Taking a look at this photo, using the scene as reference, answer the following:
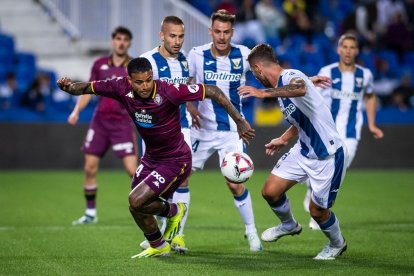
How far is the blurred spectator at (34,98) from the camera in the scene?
17766mm

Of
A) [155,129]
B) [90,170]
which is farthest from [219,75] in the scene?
[90,170]

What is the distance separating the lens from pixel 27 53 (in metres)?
19.6

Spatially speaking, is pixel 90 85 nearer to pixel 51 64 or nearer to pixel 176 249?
pixel 176 249

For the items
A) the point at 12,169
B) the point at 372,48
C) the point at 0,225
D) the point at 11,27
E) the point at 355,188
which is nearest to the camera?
the point at 0,225

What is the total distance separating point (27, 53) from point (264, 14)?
19.1ft

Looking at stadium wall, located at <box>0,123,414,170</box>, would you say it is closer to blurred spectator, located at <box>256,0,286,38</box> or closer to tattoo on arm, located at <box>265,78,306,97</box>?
blurred spectator, located at <box>256,0,286,38</box>

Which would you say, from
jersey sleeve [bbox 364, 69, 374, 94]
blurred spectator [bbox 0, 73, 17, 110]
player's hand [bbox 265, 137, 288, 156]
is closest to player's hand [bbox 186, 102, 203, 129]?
player's hand [bbox 265, 137, 288, 156]

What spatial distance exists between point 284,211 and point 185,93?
1.70m

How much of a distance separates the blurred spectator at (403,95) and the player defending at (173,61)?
36.0 ft

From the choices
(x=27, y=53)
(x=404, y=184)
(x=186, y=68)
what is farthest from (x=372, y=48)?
(x=186, y=68)

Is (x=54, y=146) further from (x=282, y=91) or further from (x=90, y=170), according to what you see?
(x=282, y=91)

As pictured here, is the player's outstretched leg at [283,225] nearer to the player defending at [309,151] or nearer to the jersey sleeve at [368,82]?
the player defending at [309,151]

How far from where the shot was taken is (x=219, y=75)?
9672 millimetres

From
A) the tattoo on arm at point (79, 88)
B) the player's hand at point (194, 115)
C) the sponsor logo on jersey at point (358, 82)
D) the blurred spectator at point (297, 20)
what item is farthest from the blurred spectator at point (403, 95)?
the tattoo on arm at point (79, 88)
